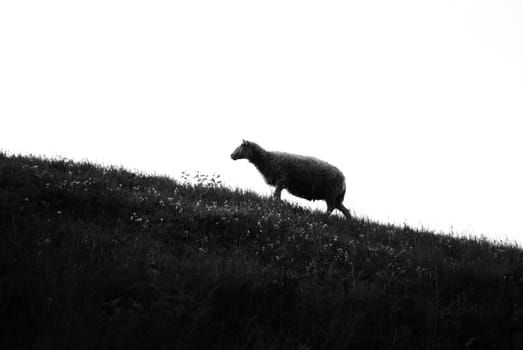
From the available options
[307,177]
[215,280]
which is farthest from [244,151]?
[215,280]

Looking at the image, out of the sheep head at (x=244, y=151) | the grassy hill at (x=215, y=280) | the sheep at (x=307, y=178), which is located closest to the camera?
the grassy hill at (x=215, y=280)

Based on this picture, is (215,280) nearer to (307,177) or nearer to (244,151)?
(307,177)

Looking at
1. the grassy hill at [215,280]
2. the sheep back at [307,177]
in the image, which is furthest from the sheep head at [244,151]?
the grassy hill at [215,280]

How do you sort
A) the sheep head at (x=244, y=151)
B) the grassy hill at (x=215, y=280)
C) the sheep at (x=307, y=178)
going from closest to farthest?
the grassy hill at (x=215, y=280) < the sheep at (x=307, y=178) < the sheep head at (x=244, y=151)

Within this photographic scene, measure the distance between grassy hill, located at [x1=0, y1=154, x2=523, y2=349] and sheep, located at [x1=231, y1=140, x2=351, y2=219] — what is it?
5125mm

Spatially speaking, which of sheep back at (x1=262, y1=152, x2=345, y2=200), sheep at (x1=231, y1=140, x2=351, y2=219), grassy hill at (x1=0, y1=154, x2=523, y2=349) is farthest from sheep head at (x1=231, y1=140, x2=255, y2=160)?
grassy hill at (x1=0, y1=154, x2=523, y2=349)

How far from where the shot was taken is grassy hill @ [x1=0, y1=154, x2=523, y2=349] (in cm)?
429

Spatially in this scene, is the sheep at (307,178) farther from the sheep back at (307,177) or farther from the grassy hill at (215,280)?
the grassy hill at (215,280)

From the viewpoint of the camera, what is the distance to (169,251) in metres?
6.41

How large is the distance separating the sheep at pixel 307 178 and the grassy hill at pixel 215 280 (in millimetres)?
5125

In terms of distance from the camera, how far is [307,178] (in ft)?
47.4

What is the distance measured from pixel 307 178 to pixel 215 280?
9323mm

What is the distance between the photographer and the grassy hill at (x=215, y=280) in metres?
4.29

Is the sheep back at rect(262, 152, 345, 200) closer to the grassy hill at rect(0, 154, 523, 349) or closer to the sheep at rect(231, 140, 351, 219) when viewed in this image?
the sheep at rect(231, 140, 351, 219)
